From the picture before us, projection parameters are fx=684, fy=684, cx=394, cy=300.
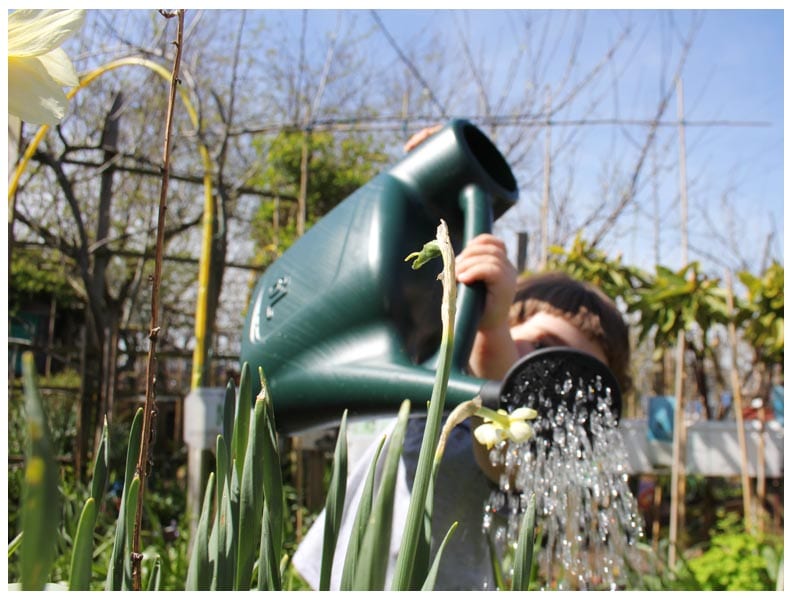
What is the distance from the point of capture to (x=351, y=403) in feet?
1.71

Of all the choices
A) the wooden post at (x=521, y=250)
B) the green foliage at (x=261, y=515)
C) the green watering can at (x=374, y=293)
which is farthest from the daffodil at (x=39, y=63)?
the wooden post at (x=521, y=250)

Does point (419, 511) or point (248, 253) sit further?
point (248, 253)

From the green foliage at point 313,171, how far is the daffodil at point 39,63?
2749 mm

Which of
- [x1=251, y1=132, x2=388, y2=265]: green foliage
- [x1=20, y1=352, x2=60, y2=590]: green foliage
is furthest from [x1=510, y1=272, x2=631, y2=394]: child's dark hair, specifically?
[x1=251, y1=132, x2=388, y2=265]: green foliage

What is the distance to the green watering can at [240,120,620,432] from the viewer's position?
53cm

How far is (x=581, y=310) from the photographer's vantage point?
855 millimetres

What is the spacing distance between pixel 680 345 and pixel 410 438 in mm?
1606

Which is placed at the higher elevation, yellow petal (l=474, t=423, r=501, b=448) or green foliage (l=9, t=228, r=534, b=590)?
yellow petal (l=474, t=423, r=501, b=448)

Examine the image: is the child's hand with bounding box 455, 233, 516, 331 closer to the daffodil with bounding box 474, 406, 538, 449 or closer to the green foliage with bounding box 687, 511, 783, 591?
the daffodil with bounding box 474, 406, 538, 449

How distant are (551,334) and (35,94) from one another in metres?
0.67

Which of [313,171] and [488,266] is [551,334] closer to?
[488,266]

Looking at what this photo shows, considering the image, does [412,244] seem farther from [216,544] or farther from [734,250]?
[734,250]
